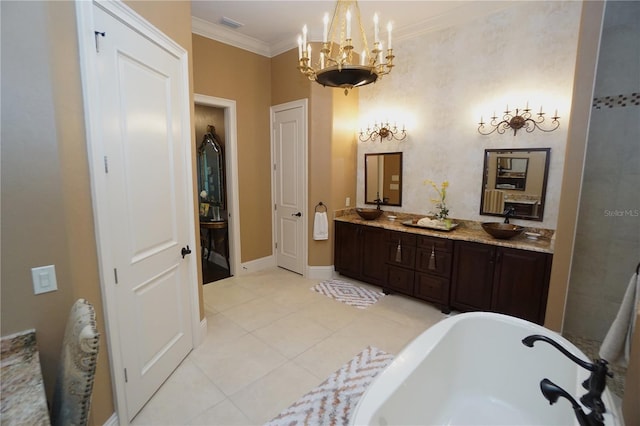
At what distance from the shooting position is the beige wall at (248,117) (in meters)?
3.71

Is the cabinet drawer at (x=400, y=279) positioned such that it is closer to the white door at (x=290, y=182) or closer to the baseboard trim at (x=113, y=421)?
the white door at (x=290, y=182)

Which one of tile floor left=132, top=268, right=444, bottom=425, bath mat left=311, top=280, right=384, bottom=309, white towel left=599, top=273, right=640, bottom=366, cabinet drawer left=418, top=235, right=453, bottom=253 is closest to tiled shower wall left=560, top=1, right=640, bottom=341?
white towel left=599, top=273, right=640, bottom=366

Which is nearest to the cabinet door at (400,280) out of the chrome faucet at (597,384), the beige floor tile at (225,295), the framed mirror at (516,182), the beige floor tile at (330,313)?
the beige floor tile at (330,313)

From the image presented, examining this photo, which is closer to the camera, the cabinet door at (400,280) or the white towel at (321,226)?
the cabinet door at (400,280)

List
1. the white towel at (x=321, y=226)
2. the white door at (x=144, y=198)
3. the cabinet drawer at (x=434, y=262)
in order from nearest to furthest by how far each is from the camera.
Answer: the white door at (x=144, y=198) < the cabinet drawer at (x=434, y=262) < the white towel at (x=321, y=226)

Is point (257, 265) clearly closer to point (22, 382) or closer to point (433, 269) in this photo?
point (433, 269)

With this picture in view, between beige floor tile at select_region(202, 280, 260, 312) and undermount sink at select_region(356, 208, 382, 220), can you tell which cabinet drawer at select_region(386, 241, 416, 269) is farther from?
beige floor tile at select_region(202, 280, 260, 312)

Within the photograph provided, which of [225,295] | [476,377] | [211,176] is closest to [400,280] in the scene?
[476,377]

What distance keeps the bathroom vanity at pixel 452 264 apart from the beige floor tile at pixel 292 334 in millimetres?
1169

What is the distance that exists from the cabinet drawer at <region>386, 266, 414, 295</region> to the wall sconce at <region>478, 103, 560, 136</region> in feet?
6.09

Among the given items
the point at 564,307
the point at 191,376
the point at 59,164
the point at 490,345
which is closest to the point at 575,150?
the point at 564,307

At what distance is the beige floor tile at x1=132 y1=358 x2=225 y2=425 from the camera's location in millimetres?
1875

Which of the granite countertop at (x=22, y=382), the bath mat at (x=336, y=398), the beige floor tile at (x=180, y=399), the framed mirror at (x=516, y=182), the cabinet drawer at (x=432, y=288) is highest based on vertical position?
the framed mirror at (x=516, y=182)

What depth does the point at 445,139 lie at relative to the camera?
356 centimetres
